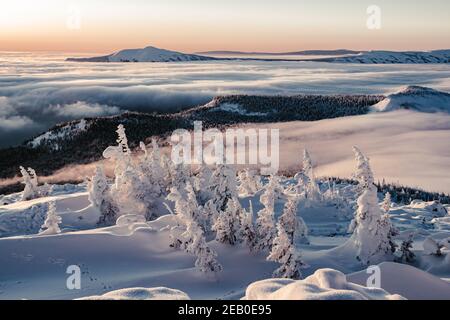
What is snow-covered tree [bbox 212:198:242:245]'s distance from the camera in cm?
1523

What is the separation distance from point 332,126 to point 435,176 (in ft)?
210

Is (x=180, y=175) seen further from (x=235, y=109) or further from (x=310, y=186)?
(x=235, y=109)

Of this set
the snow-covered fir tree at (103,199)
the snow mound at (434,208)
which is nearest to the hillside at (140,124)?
the snow-covered fir tree at (103,199)

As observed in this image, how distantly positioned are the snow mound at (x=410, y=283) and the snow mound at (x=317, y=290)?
3.55 meters

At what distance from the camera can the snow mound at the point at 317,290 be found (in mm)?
6230

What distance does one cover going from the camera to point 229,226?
50.5 feet

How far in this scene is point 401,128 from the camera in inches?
3671

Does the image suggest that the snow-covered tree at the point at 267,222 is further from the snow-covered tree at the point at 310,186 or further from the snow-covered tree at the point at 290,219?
the snow-covered tree at the point at 310,186

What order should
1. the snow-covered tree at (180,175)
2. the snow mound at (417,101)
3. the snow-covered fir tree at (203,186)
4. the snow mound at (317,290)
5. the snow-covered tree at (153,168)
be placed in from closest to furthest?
the snow mound at (317,290), the snow-covered fir tree at (203,186), the snow-covered tree at (180,175), the snow-covered tree at (153,168), the snow mound at (417,101)

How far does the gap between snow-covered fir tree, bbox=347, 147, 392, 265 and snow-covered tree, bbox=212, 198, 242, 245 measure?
12.2ft

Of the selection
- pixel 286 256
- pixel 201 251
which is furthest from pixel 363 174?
pixel 201 251

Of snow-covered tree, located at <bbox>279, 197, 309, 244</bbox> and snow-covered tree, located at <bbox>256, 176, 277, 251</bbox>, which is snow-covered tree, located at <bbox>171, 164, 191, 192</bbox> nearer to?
snow-covered tree, located at <bbox>279, 197, 309, 244</bbox>
